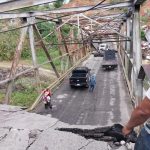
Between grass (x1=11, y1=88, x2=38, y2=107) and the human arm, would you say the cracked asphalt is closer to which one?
grass (x1=11, y1=88, x2=38, y2=107)

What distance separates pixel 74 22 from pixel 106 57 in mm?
6818

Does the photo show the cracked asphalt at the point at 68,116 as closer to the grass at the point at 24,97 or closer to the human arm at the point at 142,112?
the grass at the point at 24,97

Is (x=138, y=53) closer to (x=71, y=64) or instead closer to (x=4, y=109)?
(x=4, y=109)

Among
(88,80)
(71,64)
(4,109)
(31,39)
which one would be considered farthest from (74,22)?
(4,109)

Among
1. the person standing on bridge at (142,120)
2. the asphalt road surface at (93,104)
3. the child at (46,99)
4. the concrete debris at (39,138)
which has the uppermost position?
the person standing on bridge at (142,120)

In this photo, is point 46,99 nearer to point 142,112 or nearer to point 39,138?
point 39,138

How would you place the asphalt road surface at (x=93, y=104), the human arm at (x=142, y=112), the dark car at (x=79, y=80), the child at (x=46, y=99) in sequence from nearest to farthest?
the human arm at (x=142, y=112)
the asphalt road surface at (x=93, y=104)
the child at (x=46, y=99)
the dark car at (x=79, y=80)

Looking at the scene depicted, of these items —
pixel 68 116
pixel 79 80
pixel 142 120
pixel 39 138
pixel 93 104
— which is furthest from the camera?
pixel 79 80

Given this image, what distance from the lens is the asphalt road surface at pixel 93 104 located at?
19547mm

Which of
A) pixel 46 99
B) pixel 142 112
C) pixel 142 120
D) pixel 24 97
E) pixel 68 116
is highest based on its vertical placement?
pixel 142 112

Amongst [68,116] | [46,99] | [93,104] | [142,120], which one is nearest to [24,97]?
[46,99]

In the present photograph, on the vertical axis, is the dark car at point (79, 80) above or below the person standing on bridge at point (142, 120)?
below

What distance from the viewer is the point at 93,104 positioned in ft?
76.8

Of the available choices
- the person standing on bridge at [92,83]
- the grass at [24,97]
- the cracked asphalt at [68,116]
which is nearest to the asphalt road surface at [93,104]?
the cracked asphalt at [68,116]
